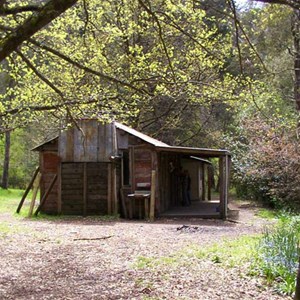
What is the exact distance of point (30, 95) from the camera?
1229 centimetres

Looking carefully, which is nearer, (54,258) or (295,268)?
(295,268)

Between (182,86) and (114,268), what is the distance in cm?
432

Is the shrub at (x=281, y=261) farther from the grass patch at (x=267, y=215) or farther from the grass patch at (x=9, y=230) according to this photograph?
the grass patch at (x=267, y=215)

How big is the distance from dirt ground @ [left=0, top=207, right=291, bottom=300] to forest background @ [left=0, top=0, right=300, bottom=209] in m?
2.94

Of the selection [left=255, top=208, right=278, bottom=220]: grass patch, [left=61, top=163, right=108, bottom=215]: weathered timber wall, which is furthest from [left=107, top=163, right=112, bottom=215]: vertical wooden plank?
[left=255, top=208, right=278, bottom=220]: grass patch

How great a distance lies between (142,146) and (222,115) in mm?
14136

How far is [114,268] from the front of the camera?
8312 mm

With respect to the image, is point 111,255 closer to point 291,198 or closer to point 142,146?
point 142,146

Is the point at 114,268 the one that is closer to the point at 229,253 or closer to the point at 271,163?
the point at 229,253

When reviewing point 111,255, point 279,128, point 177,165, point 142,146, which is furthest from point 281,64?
point 111,255

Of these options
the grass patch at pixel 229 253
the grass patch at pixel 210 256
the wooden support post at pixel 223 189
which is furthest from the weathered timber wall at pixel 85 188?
the grass patch at pixel 210 256

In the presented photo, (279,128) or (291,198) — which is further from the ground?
(279,128)

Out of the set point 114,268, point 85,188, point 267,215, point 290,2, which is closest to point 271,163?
point 267,215

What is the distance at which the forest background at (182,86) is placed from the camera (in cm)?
1177
